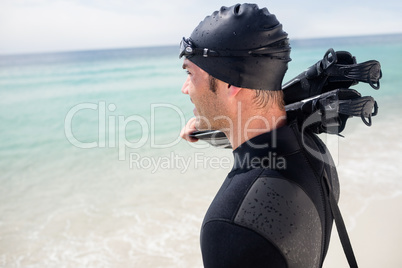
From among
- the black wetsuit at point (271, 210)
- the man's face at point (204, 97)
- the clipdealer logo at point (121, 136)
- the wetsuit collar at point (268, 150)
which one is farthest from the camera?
the clipdealer logo at point (121, 136)

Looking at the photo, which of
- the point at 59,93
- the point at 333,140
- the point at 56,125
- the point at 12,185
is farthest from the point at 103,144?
the point at 59,93

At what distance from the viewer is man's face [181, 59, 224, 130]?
161 centimetres

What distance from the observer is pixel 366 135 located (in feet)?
30.2

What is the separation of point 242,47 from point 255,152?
0.41 metres

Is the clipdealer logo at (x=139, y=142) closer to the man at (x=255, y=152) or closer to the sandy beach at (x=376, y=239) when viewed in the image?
the sandy beach at (x=376, y=239)

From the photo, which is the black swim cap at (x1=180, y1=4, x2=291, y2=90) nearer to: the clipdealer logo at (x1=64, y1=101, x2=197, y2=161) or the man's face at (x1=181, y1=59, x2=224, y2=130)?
the man's face at (x1=181, y1=59, x2=224, y2=130)

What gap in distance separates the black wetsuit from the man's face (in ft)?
0.54

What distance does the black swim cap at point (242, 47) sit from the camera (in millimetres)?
1545

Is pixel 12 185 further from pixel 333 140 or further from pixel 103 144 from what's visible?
pixel 333 140

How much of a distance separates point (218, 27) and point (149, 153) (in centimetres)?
833

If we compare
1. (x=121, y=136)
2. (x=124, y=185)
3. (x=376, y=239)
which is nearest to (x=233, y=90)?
(x=376, y=239)

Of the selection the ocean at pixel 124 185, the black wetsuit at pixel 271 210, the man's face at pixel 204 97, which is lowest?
the ocean at pixel 124 185

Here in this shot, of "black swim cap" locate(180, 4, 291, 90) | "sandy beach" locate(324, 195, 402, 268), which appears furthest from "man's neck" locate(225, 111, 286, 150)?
"sandy beach" locate(324, 195, 402, 268)

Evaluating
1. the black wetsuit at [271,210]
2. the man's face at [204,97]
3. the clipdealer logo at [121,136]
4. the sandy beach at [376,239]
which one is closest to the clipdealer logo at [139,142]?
the clipdealer logo at [121,136]
